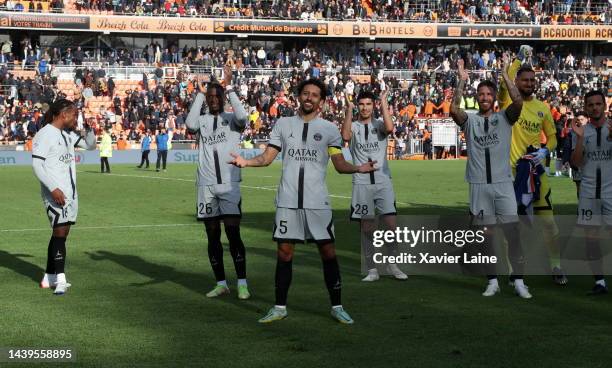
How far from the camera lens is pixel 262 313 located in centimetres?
1015

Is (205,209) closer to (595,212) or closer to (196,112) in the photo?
(196,112)

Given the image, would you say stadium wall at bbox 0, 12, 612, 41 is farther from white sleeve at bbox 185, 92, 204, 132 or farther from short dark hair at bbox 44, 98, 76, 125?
white sleeve at bbox 185, 92, 204, 132

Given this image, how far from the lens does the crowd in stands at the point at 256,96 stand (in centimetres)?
5166

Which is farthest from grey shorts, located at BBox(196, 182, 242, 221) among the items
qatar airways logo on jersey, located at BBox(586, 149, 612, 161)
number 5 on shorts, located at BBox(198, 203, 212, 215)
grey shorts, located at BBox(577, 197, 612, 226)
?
qatar airways logo on jersey, located at BBox(586, 149, 612, 161)

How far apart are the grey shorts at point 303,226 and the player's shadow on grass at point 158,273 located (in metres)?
1.10

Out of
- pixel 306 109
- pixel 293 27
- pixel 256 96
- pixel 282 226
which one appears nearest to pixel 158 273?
pixel 282 226

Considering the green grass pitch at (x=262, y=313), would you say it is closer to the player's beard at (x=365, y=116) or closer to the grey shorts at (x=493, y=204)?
the grey shorts at (x=493, y=204)

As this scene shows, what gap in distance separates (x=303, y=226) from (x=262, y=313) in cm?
112

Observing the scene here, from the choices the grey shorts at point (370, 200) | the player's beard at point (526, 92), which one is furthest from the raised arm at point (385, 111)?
the player's beard at point (526, 92)

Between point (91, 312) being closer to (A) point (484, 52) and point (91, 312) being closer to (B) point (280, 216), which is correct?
(B) point (280, 216)

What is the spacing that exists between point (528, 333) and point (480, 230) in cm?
264

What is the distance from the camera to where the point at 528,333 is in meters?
9.02

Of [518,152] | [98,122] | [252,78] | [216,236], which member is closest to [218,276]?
[216,236]

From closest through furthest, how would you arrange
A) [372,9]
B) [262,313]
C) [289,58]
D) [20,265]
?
1. [262,313]
2. [20,265]
3. [289,58]
4. [372,9]
